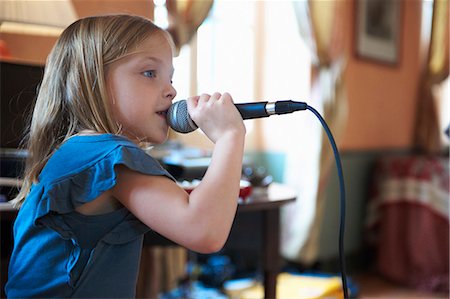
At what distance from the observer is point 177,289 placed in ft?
8.59

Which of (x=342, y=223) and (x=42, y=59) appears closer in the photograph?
(x=342, y=223)

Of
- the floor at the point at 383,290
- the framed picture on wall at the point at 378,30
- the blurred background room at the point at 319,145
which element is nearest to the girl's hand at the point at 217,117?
the blurred background room at the point at 319,145

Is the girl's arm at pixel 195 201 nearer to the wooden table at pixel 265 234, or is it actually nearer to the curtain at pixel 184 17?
the wooden table at pixel 265 234

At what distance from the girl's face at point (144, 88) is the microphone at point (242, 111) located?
28 millimetres

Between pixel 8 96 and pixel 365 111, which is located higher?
pixel 8 96

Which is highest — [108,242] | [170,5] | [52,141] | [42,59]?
[170,5]

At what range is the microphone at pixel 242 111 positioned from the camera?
835mm

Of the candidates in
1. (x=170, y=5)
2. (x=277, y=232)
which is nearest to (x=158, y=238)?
(x=277, y=232)

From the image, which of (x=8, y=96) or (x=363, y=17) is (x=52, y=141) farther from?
(x=363, y=17)

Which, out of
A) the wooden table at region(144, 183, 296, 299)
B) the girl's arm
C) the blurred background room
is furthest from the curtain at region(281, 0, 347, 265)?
the girl's arm

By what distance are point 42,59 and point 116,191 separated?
115cm

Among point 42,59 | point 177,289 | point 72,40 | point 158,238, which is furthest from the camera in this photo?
point 177,289

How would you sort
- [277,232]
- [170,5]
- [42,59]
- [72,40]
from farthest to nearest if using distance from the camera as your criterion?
[170,5], [42,59], [277,232], [72,40]

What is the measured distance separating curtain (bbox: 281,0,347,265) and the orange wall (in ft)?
1.40
